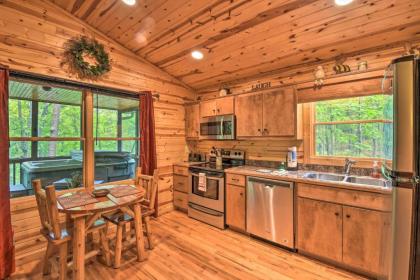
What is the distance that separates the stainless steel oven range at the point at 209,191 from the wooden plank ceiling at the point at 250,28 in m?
1.60

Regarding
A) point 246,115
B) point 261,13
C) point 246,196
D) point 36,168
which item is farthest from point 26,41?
point 246,196

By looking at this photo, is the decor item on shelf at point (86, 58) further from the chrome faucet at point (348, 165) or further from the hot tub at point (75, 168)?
the chrome faucet at point (348, 165)

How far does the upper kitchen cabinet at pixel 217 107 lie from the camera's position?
11.4ft

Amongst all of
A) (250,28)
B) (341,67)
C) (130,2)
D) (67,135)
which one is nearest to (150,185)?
(67,135)

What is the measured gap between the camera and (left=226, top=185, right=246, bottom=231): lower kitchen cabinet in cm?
294

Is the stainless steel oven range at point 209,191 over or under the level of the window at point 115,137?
under

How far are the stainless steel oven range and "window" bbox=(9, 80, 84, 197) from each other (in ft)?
5.70

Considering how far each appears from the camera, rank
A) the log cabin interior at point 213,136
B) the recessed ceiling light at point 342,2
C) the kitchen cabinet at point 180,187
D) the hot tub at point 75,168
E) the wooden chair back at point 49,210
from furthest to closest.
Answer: the kitchen cabinet at point 180,187
the hot tub at point 75,168
the log cabin interior at point 213,136
the recessed ceiling light at point 342,2
the wooden chair back at point 49,210

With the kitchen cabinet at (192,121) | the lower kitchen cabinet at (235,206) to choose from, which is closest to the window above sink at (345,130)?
the lower kitchen cabinet at (235,206)

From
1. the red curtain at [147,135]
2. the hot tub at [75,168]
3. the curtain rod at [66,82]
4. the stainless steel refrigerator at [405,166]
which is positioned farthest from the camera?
the red curtain at [147,135]

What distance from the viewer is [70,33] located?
275 centimetres

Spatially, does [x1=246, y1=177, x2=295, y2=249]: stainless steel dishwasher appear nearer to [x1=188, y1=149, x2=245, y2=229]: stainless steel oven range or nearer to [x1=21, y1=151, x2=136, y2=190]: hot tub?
[x1=188, y1=149, x2=245, y2=229]: stainless steel oven range

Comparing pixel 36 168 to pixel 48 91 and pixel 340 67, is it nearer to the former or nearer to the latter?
pixel 48 91

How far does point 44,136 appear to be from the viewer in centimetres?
261
